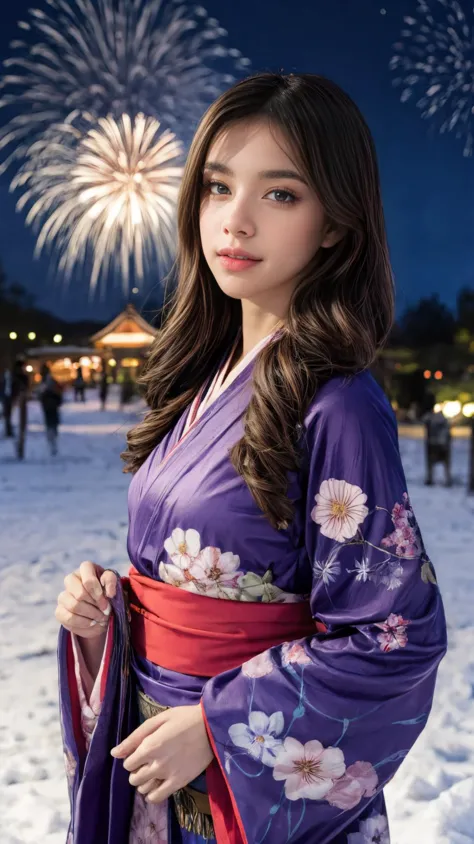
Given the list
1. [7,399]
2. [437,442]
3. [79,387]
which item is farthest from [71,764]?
[79,387]

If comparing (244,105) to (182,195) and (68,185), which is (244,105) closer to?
(182,195)

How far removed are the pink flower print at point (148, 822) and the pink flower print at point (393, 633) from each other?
0.41 meters

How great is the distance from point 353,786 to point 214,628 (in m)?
0.24

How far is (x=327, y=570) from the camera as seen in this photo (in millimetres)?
875

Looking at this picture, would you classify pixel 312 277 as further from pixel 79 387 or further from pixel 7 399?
pixel 79 387

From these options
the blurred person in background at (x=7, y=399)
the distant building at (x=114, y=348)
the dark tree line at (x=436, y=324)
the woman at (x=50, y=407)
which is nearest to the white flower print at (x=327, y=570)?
the woman at (x=50, y=407)

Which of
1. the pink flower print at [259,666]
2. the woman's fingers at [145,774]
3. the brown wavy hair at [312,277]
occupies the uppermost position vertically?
the brown wavy hair at [312,277]

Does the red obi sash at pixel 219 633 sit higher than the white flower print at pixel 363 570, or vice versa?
the white flower print at pixel 363 570

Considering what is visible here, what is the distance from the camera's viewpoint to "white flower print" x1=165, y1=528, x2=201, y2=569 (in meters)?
0.95

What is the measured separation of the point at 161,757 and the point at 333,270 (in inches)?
24.7

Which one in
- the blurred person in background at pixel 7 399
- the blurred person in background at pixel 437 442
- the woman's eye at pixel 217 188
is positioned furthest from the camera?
the blurred person in background at pixel 7 399

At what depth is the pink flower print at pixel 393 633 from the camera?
840mm

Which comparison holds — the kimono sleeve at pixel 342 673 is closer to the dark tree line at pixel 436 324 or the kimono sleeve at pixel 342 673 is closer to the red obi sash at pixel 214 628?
the red obi sash at pixel 214 628

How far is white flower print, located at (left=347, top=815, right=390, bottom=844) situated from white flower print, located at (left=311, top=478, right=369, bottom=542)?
38 cm
